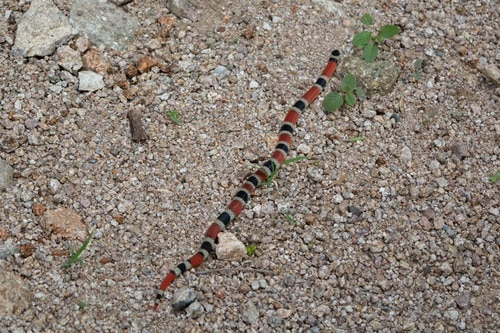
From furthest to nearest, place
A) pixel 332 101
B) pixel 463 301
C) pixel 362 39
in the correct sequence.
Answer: pixel 362 39 → pixel 332 101 → pixel 463 301

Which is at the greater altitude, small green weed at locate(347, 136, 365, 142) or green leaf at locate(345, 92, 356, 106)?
green leaf at locate(345, 92, 356, 106)

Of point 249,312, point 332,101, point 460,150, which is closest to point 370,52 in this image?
point 332,101

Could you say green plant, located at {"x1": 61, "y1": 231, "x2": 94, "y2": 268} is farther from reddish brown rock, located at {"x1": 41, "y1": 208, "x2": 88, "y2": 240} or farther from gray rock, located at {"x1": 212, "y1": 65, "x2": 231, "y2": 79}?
gray rock, located at {"x1": 212, "y1": 65, "x2": 231, "y2": 79}

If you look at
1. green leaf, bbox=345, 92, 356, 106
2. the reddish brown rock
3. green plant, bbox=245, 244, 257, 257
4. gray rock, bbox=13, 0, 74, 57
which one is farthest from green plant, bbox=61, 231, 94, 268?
green leaf, bbox=345, 92, 356, 106

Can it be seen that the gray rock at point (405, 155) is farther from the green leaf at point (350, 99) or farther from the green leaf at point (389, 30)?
the green leaf at point (389, 30)

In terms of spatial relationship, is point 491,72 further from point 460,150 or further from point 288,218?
point 288,218

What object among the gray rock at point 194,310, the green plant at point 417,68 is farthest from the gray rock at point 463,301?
the green plant at point 417,68
